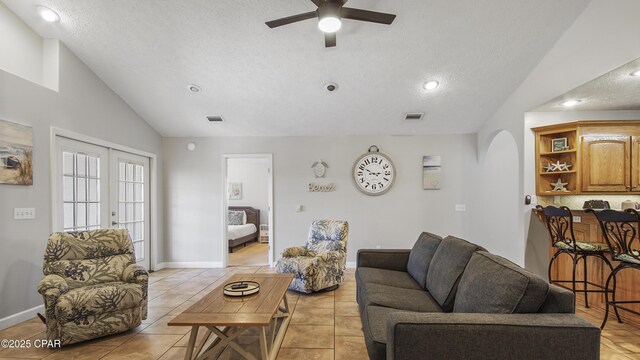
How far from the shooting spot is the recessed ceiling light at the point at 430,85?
12.8 ft

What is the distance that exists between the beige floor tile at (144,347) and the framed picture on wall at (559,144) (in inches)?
190

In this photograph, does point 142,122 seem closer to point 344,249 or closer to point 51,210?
point 51,210

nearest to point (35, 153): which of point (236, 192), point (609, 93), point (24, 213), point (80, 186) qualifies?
point (24, 213)

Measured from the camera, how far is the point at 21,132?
2.95 m

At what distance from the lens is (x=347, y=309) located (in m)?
3.27

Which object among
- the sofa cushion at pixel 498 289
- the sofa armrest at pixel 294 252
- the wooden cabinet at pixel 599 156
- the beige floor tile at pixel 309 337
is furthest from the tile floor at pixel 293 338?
the wooden cabinet at pixel 599 156

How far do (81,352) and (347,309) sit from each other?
2.41 metres

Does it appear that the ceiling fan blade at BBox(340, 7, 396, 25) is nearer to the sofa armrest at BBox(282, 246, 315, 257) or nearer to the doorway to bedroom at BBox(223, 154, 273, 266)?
the sofa armrest at BBox(282, 246, 315, 257)

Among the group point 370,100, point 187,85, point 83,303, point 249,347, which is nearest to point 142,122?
point 187,85

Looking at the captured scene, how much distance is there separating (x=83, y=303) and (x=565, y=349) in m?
3.30

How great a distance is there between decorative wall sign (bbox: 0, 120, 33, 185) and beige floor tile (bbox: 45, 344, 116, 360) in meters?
1.68

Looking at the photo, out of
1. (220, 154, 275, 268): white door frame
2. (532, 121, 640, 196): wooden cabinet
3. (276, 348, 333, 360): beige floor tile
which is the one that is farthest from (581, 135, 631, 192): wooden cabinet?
(220, 154, 275, 268): white door frame

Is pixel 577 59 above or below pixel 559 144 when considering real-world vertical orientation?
above

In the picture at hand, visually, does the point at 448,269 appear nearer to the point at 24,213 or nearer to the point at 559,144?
the point at 559,144
